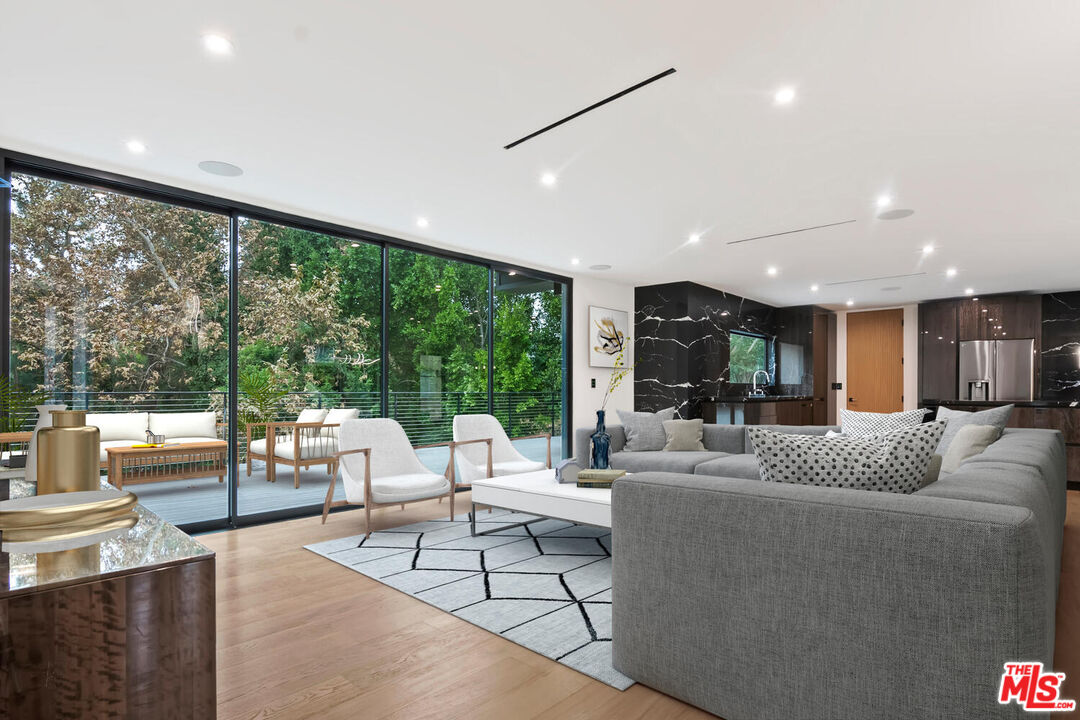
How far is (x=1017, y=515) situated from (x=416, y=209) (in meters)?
3.98

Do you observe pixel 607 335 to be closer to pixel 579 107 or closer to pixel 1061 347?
pixel 579 107

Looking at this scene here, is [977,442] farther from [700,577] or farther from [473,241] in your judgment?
[473,241]

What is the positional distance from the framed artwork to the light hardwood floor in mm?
4465

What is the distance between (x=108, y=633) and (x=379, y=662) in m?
1.52

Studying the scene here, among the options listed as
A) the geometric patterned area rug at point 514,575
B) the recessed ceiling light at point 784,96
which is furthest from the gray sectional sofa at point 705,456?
the recessed ceiling light at point 784,96

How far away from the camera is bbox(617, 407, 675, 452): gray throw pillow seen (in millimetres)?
5051

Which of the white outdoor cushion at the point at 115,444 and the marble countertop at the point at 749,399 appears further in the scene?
the marble countertop at the point at 749,399

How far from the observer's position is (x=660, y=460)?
4629mm

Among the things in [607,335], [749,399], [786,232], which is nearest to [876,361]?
[749,399]

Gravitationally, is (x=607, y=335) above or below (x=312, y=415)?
Result: above

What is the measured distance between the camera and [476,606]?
2.72 meters

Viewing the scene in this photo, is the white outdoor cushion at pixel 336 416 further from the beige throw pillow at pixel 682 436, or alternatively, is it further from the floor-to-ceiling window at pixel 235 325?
the beige throw pillow at pixel 682 436

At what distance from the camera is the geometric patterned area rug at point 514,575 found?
7.78 feet

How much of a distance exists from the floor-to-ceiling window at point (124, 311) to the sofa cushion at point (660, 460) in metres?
2.98
